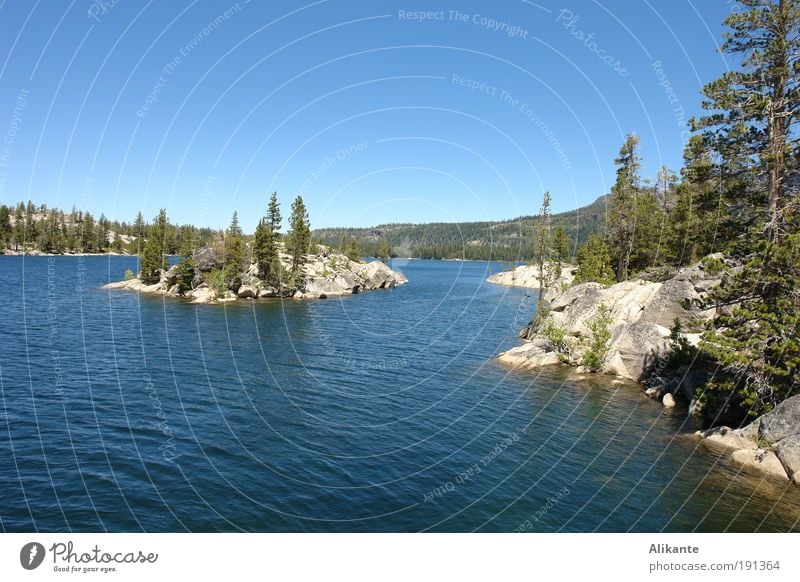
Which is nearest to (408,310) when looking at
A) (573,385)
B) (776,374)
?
(573,385)

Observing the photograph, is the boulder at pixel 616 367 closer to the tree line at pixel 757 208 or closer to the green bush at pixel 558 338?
the green bush at pixel 558 338

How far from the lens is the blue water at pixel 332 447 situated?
66.8 ft

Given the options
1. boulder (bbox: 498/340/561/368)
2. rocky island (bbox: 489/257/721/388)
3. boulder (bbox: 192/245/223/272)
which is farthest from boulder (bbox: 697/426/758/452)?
boulder (bbox: 192/245/223/272)

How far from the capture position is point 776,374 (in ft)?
86.7

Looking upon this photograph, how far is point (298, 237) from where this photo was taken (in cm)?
10706

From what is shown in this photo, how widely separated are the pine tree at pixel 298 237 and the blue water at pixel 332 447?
5540 centimetres

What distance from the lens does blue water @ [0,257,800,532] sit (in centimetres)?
2038

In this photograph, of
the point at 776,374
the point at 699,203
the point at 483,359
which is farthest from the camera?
the point at 483,359

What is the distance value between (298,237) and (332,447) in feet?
277

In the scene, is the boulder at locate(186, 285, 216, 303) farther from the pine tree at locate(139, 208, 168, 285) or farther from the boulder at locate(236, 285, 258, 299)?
the pine tree at locate(139, 208, 168, 285)

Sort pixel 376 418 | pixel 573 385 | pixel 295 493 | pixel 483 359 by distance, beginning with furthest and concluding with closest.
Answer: pixel 483 359
pixel 573 385
pixel 376 418
pixel 295 493

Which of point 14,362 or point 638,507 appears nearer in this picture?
point 638,507
